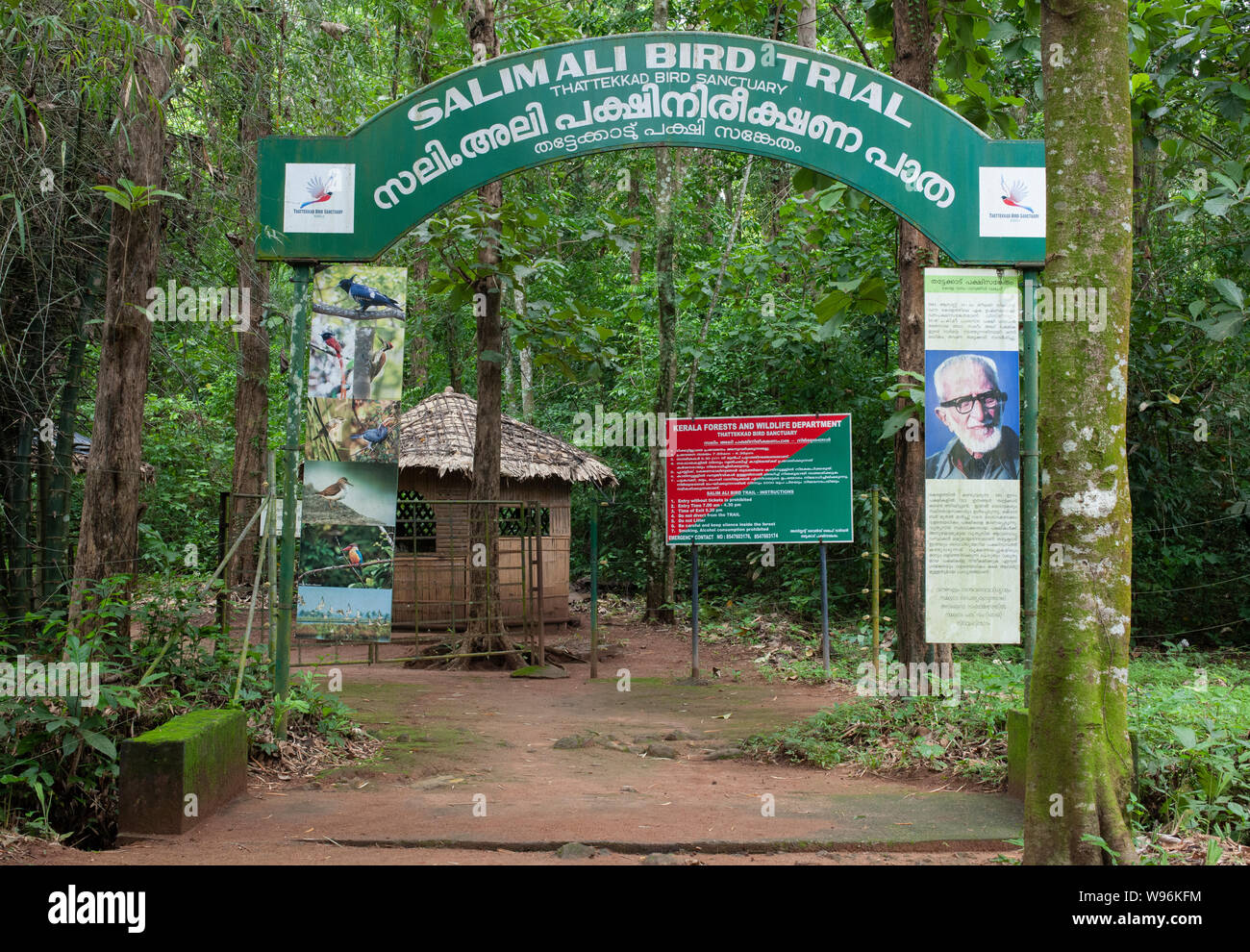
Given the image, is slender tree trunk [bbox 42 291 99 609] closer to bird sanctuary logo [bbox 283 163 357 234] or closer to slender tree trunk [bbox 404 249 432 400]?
bird sanctuary logo [bbox 283 163 357 234]

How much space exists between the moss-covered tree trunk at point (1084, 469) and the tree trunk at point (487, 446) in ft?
22.6

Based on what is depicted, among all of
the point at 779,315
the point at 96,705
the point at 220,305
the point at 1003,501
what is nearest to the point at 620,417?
the point at 779,315

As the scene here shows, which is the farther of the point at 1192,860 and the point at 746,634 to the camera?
the point at 746,634

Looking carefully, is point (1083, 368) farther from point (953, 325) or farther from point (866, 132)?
point (866, 132)

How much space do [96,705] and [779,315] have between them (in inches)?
429

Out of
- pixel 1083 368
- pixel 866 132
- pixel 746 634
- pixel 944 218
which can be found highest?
pixel 866 132

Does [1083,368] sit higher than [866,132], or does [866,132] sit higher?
[866,132]

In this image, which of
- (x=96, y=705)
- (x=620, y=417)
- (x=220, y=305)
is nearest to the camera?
(x=96, y=705)

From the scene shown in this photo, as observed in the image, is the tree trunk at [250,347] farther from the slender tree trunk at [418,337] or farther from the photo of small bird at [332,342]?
the slender tree trunk at [418,337]

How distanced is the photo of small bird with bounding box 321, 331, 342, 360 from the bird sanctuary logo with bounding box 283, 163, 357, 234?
684mm

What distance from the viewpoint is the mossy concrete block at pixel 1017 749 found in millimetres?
5211

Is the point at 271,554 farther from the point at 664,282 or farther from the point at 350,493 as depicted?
the point at 664,282

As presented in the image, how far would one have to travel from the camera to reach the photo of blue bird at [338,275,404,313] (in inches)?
265

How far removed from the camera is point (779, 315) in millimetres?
14164
